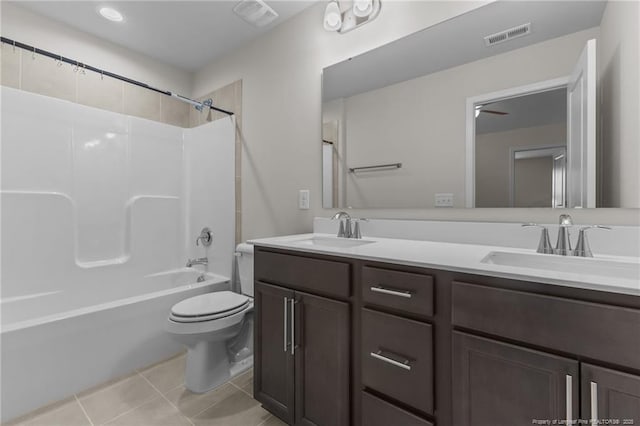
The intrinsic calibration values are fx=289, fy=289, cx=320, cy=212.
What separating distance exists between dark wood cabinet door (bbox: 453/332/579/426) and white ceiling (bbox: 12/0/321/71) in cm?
211

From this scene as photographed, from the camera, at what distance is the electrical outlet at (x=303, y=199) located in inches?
77.4

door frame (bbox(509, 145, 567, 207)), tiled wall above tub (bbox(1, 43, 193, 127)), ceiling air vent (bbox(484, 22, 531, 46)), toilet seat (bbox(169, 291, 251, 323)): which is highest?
tiled wall above tub (bbox(1, 43, 193, 127))

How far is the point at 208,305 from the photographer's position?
Answer: 1.75m

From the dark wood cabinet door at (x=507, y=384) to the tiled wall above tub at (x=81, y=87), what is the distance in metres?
2.83

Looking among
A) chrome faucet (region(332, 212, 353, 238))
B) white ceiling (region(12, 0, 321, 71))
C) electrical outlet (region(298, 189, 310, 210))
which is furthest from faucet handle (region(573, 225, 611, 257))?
white ceiling (region(12, 0, 321, 71))

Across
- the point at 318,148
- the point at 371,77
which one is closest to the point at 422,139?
the point at 371,77

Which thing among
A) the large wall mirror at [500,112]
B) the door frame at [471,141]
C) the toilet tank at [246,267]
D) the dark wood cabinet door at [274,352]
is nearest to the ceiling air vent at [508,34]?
the large wall mirror at [500,112]

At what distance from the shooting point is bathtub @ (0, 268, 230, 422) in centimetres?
145

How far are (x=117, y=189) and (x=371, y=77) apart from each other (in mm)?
2170

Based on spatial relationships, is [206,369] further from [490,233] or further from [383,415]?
[490,233]

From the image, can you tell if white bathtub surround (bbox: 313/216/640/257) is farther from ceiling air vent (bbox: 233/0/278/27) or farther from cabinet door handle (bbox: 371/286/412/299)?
ceiling air vent (bbox: 233/0/278/27)

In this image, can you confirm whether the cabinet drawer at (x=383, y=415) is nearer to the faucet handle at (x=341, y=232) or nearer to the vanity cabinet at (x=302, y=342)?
the vanity cabinet at (x=302, y=342)

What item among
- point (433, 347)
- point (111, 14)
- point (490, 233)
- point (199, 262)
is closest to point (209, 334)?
point (199, 262)

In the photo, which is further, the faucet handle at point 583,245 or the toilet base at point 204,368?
the toilet base at point 204,368
